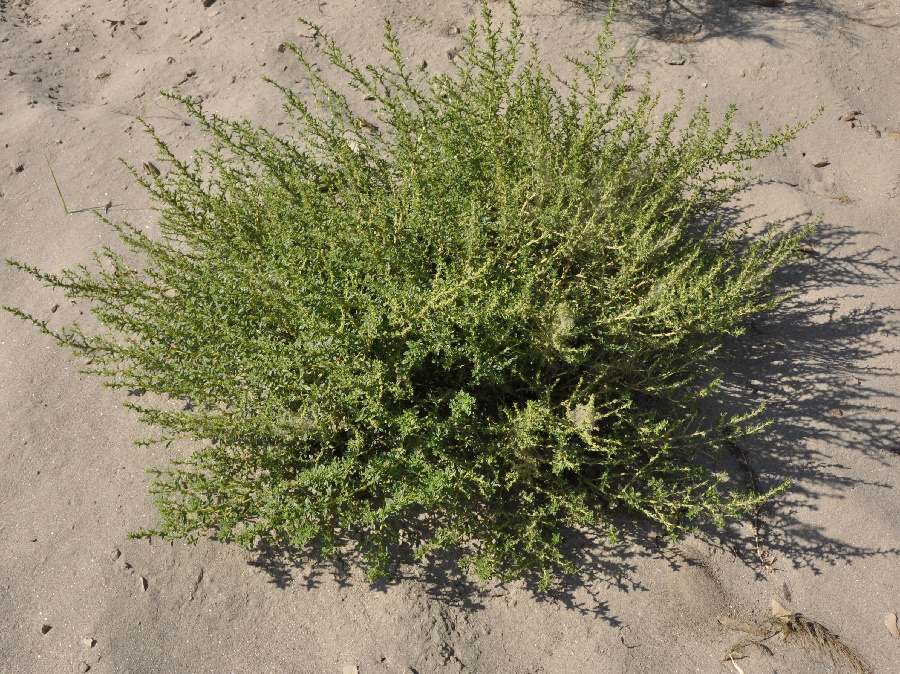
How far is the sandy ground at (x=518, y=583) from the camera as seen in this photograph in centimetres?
226

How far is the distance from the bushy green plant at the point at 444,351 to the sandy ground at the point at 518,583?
0.19 meters

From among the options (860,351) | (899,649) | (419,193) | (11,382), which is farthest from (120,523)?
(860,351)

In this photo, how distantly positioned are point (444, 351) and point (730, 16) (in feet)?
12.3

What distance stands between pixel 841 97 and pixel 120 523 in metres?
4.73

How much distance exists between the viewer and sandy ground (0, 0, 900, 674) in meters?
2.26

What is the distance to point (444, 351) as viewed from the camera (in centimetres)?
218

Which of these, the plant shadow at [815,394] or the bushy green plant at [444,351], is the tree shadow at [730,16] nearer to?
the plant shadow at [815,394]

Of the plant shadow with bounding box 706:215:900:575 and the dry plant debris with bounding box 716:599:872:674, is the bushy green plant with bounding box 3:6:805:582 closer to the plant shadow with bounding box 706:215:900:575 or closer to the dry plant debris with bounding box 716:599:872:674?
the plant shadow with bounding box 706:215:900:575

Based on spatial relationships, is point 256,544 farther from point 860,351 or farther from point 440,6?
point 440,6

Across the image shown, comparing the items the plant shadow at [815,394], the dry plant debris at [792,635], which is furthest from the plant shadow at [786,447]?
the dry plant debris at [792,635]

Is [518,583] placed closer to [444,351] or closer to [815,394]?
[444,351]

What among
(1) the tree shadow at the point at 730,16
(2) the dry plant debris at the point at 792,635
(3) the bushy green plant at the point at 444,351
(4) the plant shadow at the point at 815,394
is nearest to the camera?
(3) the bushy green plant at the point at 444,351

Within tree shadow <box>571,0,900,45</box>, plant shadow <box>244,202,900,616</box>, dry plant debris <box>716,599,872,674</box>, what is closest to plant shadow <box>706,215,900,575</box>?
plant shadow <box>244,202,900,616</box>

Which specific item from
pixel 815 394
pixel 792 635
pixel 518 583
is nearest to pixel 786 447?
pixel 815 394
